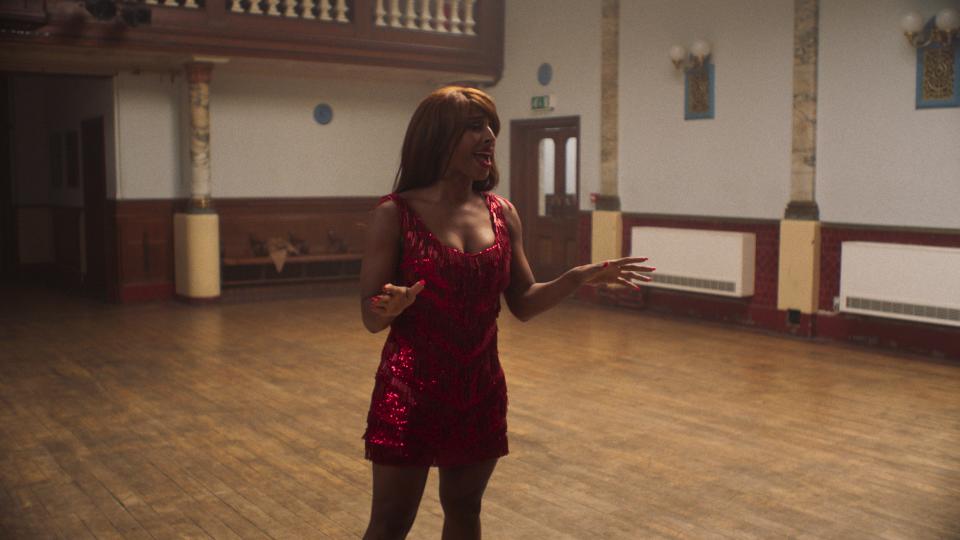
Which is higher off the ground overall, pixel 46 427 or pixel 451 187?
pixel 451 187

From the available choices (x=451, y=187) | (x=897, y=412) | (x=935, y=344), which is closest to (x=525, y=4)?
(x=935, y=344)

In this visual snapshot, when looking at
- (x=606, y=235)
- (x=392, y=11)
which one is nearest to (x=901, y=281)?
(x=606, y=235)

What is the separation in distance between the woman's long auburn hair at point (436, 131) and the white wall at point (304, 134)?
924cm

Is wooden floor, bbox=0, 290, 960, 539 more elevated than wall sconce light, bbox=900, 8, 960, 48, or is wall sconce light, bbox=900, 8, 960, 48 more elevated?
wall sconce light, bbox=900, 8, 960, 48

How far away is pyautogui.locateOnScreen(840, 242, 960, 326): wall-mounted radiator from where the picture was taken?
7.32 metres

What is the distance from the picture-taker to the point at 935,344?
7.55 meters

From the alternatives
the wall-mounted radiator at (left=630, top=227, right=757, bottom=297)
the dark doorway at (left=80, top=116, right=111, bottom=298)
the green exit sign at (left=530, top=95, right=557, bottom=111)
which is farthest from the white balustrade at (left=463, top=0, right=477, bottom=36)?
the dark doorway at (left=80, top=116, right=111, bottom=298)

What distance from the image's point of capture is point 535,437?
5.15 meters

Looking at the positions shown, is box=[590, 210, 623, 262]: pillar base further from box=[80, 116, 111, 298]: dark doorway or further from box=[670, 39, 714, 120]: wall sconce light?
box=[80, 116, 111, 298]: dark doorway

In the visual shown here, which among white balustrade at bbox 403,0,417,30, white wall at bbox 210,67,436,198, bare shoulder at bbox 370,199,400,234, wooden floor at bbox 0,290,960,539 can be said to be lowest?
wooden floor at bbox 0,290,960,539

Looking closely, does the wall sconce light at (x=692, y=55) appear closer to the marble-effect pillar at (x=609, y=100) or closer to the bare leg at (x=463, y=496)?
the marble-effect pillar at (x=609, y=100)

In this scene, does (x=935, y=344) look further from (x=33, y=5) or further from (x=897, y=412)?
(x=33, y=5)

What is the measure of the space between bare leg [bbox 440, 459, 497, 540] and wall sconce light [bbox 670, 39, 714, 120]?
7.52 m

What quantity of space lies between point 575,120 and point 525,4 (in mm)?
1654
